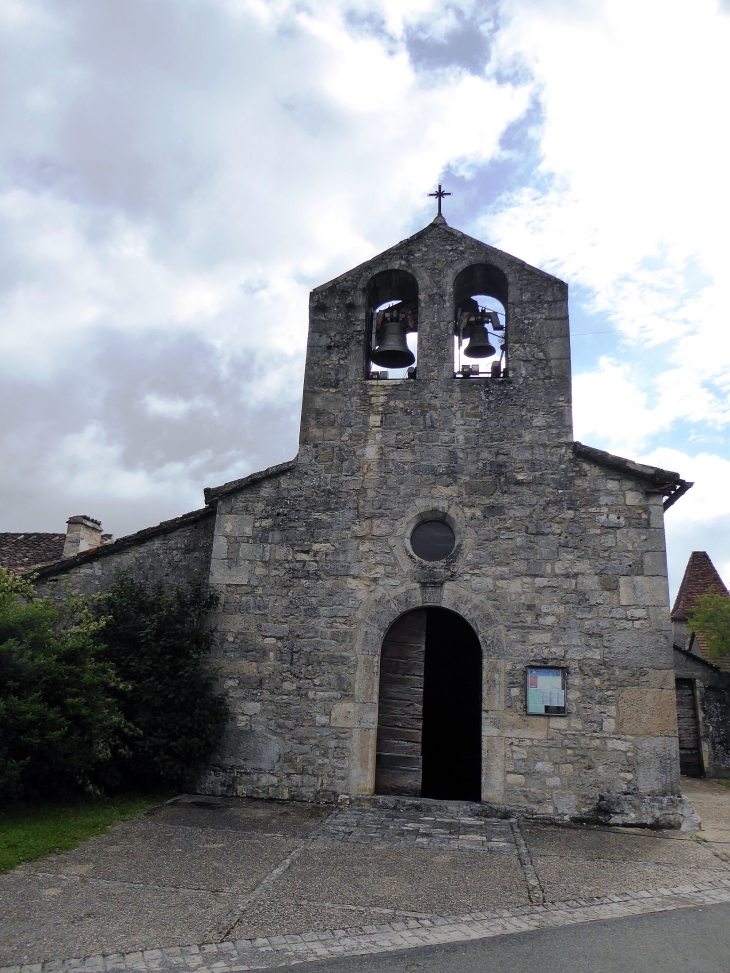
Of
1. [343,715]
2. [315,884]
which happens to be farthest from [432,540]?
[315,884]

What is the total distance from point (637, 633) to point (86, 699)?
592cm

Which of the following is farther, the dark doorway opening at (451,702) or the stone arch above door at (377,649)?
the dark doorway opening at (451,702)

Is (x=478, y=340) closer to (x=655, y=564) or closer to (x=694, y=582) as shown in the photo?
(x=655, y=564)

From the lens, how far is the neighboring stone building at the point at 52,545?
13.3m

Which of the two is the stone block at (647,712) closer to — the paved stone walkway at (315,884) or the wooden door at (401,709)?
the paved stone walkway at (315,884)

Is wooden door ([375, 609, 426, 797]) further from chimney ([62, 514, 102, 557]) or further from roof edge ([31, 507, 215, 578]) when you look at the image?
chimney ([62, 514, 102, 557])

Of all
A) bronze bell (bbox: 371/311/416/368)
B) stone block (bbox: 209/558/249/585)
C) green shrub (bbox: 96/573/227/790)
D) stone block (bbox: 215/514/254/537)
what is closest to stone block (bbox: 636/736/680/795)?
green shrub (bbox: 96/573/227/790)

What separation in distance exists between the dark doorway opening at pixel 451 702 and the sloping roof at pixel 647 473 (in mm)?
3614

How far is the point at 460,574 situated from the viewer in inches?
313

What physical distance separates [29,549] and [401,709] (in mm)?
9856

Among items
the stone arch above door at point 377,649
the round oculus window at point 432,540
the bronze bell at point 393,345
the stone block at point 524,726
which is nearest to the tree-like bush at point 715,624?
the stone block at point 524,726

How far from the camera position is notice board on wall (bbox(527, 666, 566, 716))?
7.42 metres

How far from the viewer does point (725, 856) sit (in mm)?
6180

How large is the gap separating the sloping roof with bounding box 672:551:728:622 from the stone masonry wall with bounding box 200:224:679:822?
36.9 ft
